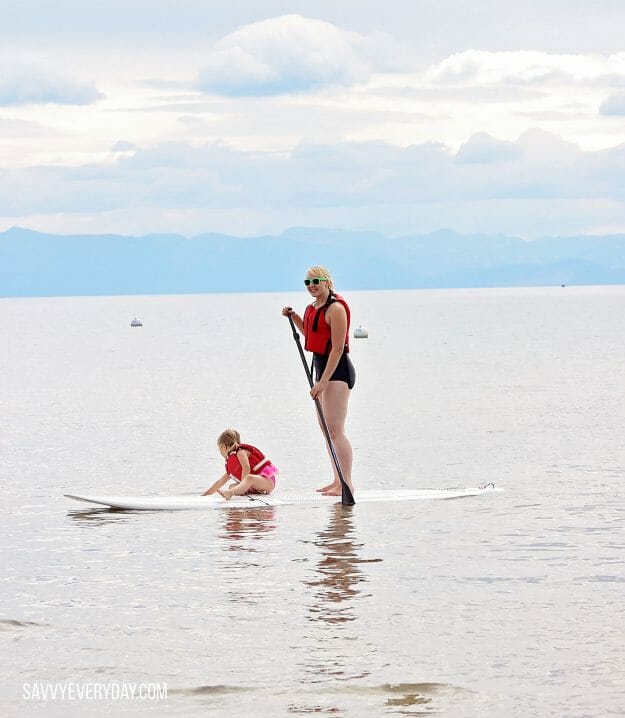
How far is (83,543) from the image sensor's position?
41.9 ft

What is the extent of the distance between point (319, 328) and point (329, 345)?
9.6 inches

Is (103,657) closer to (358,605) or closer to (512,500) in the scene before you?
(358,605)

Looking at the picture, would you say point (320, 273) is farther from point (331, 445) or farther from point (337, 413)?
point (331, 445)

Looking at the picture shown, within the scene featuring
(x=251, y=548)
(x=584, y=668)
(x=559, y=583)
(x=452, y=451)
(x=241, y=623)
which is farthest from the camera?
(x=452, y=451)

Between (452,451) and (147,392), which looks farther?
(147,392)

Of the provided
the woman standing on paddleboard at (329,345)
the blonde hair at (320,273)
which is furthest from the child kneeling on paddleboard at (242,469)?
the blonde hair at (320,273)

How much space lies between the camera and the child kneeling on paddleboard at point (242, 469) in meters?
14.8

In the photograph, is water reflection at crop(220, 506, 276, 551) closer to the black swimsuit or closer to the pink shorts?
the pink shorts

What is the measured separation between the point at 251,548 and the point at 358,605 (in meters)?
2.73

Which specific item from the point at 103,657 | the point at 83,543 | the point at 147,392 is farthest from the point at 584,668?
the point at 147,392

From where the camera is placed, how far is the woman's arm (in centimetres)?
1355

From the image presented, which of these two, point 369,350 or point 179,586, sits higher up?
point 369,350

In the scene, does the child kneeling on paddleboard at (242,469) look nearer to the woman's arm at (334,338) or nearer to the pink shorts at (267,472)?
the pink shorts at (267,472)

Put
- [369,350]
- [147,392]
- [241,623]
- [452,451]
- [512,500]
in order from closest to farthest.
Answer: [241,623]
[512,500]
[452,451]
[147,392]
[369,350]
